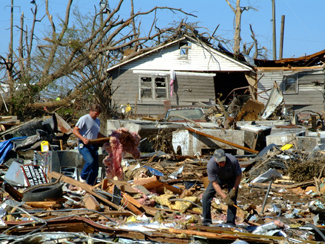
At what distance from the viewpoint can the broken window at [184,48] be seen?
74.4ft

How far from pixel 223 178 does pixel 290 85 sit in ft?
58.5

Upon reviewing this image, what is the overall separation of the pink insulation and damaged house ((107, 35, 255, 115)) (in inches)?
551

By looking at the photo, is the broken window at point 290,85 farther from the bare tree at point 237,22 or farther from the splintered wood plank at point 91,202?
the splintered wood plank at point 91,202

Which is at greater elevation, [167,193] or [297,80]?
[297,80]

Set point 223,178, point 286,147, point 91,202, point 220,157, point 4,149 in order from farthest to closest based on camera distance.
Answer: point 286,147 → point 4,149 → point 91,202 → point 223,178 → point 220,157

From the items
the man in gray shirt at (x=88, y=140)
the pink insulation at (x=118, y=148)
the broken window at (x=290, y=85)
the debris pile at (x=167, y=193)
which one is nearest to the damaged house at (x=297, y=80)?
the broken window at (x=290, y=85)

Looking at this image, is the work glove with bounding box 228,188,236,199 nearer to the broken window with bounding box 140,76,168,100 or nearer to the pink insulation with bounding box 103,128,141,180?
the pink insulation with bounding box 103,128,141,180

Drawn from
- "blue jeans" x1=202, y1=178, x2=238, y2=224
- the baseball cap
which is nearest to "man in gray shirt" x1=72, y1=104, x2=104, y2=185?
"blue jeans" x1=202, y1=178, x2=238, y2=224

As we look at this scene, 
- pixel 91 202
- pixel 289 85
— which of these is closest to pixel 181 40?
pixel 289 85

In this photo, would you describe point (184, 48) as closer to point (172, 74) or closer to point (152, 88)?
point (172, 74)

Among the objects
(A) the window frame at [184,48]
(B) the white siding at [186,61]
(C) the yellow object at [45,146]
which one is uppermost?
(A) the window frame at [184,48]

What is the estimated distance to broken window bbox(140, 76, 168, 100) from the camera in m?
22.5

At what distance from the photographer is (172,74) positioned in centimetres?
2230

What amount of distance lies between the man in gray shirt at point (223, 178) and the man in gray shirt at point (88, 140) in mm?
2496
